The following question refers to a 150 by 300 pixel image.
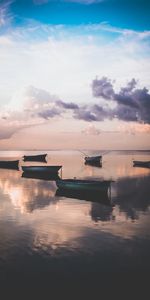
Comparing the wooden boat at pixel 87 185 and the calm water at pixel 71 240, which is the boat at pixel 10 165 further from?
the calm water at pixel 71 240

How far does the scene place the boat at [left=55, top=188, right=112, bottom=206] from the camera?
33678 mm

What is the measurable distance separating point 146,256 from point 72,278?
15.7 ft

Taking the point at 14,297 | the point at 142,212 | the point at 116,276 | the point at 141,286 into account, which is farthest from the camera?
the point at 142,212

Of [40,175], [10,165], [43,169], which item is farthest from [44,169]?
[10,165]

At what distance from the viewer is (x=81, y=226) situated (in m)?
22.6

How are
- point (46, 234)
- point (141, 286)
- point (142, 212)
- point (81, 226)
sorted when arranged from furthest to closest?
point (142, 212)
point (81, 226)
point (46, 234)
point (141, 286)

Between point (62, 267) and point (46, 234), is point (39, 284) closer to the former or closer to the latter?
point (62, 267)

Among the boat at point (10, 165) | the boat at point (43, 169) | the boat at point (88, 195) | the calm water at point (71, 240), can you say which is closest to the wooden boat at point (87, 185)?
the boat at point (88, 195)

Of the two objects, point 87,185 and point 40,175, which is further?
point 40,175

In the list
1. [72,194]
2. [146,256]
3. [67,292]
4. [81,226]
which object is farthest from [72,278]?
[72,194]

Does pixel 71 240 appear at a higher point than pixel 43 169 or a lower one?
lower

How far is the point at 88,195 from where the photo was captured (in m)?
36.0

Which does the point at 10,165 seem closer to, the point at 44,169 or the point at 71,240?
the point at 44,169

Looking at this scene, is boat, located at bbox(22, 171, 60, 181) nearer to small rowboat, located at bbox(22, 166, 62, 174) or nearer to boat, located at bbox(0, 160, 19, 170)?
small rowboat, located at bbox(22, 166, 62, 174)
